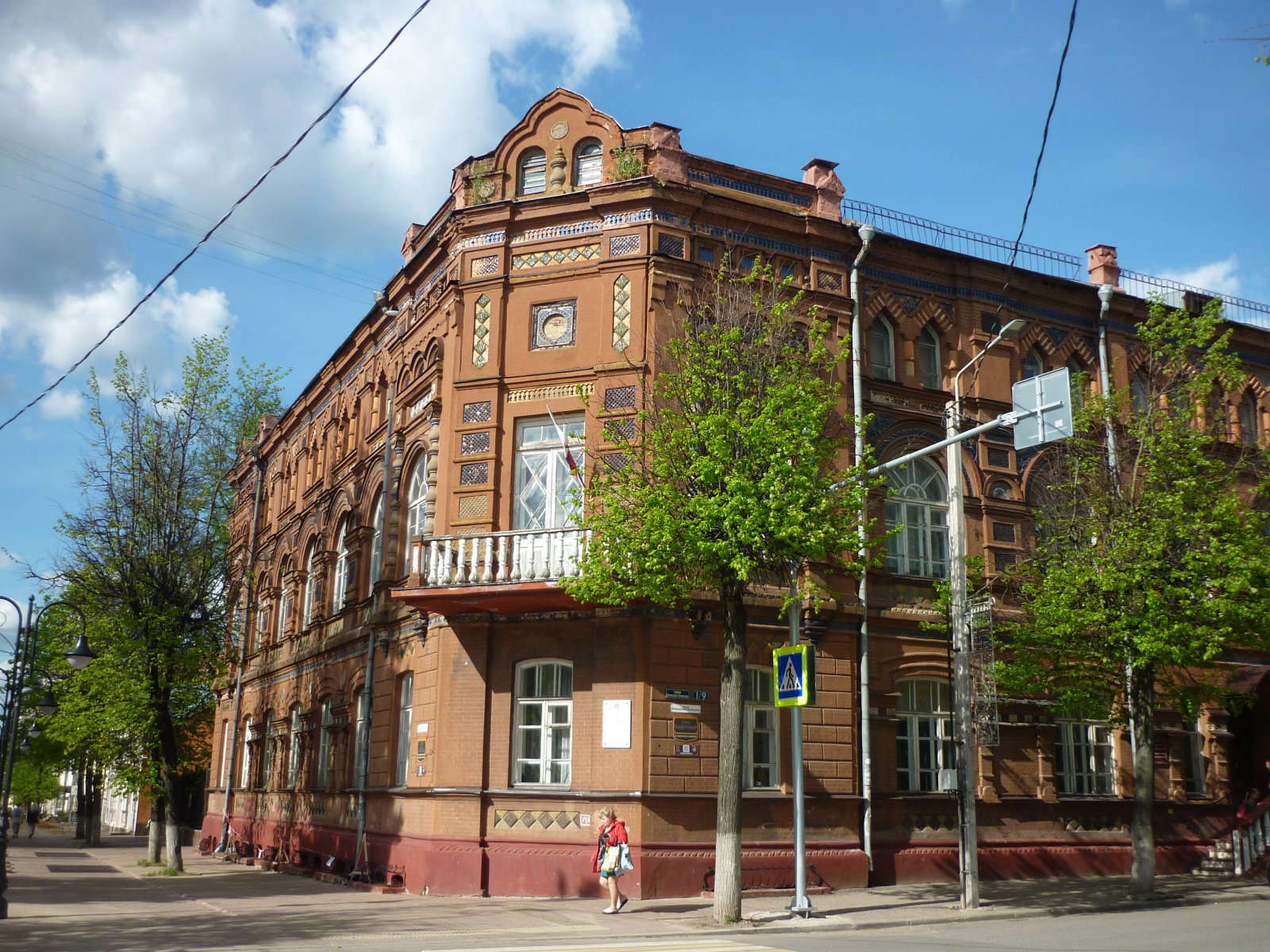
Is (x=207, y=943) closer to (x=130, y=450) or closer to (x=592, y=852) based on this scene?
(x=592, y=852)

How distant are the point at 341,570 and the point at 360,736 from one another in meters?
5.63

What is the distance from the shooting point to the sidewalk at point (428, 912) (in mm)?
14445

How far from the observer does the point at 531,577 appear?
19.1 meters

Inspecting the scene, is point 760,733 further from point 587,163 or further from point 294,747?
point 294,747

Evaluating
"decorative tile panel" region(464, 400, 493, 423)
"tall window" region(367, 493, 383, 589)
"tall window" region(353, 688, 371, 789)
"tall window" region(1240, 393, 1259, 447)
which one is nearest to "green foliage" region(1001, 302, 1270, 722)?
"tall window" region(1240, 393, 1259, 447)

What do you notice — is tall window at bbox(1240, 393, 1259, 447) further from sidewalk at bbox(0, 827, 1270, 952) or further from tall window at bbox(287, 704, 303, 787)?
tall window at bbox(287, 704, 303, 787)

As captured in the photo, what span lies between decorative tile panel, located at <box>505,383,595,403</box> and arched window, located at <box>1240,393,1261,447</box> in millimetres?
16947

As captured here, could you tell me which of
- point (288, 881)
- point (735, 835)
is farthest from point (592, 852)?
point (288, 881)

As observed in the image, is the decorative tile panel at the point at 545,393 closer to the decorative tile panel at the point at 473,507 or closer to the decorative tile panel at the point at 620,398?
the decorative tile panel at the point at 620,398

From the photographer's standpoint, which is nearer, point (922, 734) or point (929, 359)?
point (922, 734)

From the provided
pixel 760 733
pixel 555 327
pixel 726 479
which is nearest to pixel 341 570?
pixel 555 327

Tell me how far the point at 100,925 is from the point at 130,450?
44.6 feet

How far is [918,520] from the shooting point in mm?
23453

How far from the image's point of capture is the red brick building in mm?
19297
